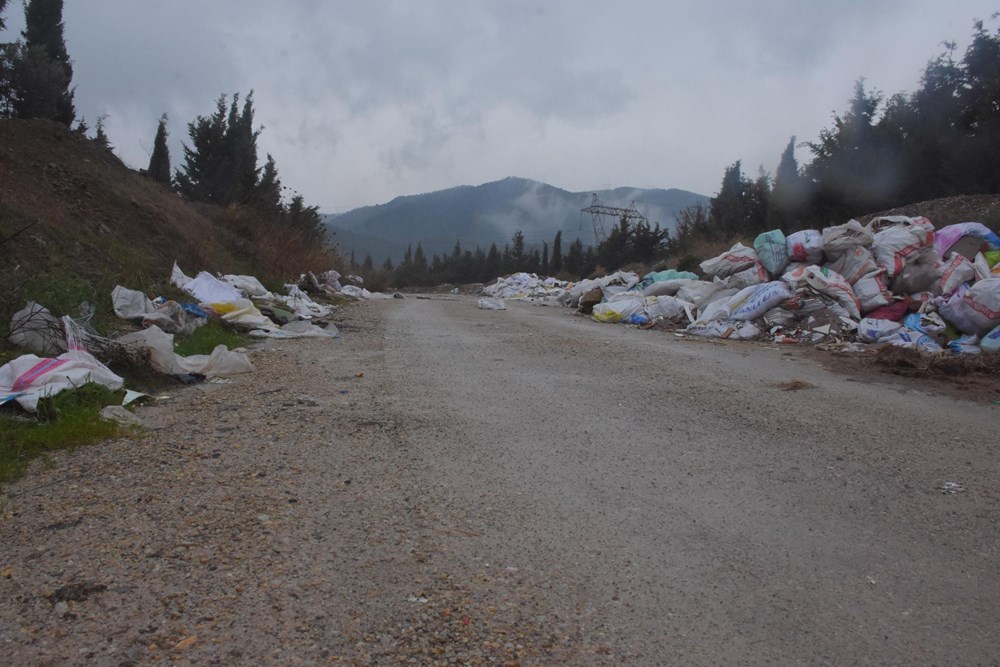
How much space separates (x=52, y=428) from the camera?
318 centimetres

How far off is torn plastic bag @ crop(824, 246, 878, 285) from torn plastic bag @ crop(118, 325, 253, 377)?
27.1 ft

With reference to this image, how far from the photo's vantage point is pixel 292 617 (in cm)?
173

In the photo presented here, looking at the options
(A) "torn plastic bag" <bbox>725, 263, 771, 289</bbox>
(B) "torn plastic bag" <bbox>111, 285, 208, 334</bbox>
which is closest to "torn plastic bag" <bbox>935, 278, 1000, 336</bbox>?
(A) "torn plastic bag" <bbox>725, 263, 771, 289</bbox>

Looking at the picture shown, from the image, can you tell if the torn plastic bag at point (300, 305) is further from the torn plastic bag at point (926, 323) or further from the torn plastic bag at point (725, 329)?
the torn plastic bag at point (926, 323)

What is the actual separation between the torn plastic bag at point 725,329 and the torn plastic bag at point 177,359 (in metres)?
6.51

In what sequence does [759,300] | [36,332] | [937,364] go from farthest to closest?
[759,300]
[937,364]
[36,332]

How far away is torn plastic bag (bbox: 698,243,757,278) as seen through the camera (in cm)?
1118

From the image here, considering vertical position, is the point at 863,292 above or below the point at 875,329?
above

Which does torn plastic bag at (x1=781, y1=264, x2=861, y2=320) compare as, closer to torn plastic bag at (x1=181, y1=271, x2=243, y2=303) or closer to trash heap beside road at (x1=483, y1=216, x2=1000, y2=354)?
trash heap beside road at (x1=483, y1=216, x2=1000, y2=354)

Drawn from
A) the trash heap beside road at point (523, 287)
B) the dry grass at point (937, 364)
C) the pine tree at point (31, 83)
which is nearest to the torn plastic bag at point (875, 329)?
the dry grass at point (937, 364)

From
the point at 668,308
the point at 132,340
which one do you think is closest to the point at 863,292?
the point at 668,308

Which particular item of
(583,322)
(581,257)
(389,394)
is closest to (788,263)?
(583,322)

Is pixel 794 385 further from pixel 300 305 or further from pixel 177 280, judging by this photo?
pixel 300 305

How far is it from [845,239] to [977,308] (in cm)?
266
